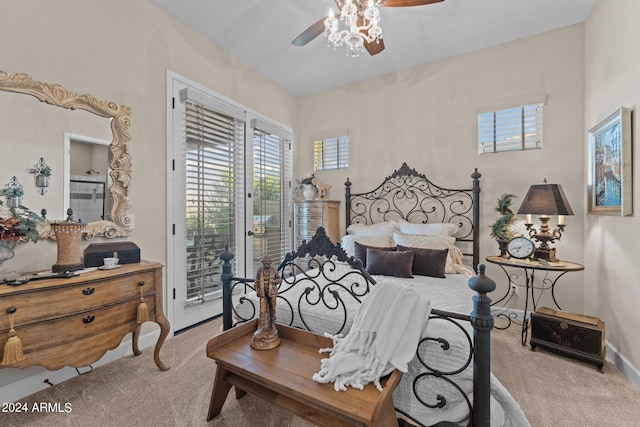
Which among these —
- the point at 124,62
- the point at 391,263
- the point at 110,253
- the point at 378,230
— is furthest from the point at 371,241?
the point at 124,62

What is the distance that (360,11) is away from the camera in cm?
191

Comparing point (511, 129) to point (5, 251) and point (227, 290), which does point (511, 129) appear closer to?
point (227, 290)

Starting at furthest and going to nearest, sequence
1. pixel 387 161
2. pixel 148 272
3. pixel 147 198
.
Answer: pixel 387 161
pixel 147 198
pixel 148 272

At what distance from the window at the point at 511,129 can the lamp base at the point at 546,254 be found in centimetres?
118

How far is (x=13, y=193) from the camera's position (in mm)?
1864

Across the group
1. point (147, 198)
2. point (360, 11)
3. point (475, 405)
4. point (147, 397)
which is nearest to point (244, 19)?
point (360, 11)

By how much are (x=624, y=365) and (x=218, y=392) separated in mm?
2976

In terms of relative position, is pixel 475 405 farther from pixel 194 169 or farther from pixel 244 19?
pixel 244 19

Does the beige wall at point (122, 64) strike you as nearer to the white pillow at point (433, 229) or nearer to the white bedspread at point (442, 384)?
the white bedspread at point (442, 384)

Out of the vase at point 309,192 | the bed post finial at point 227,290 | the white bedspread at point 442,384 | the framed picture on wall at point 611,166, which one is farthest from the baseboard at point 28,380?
the framed picture on wall at point 611,166

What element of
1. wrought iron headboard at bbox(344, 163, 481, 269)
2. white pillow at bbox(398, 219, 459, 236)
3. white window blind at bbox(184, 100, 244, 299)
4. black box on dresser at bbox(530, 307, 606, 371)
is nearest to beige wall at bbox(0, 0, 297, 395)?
white window blind at bbox(184, 100, 244, 299)

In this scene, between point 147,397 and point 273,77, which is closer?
point 147,397

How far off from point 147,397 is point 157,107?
2.49 m

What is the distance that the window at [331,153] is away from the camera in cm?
432
